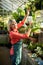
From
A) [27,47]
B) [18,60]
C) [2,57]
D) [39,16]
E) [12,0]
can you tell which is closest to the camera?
[18,60]

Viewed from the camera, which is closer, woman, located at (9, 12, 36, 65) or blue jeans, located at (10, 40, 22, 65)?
woman, located at (9, 12, 36, 65)

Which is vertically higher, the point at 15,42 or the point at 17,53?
the point at 15,42

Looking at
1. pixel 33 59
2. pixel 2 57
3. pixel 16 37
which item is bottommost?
pixel 2 57

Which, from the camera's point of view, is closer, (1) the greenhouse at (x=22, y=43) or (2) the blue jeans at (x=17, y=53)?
(1) the greenhouse at (x=22, y=43)

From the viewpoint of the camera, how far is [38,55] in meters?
5.05

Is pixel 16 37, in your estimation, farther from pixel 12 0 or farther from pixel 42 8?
pixel 12 0

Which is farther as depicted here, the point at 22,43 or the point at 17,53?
the point at 22,43

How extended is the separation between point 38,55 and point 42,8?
2561mm

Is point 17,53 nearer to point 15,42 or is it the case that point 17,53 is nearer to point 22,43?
point 15,42

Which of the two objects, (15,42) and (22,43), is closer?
(15,42)

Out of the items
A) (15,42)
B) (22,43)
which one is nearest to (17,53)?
(15,42)

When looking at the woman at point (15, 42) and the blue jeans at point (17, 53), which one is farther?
the blue jeans at point (17, 53)

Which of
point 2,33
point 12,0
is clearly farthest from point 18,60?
point 12,0

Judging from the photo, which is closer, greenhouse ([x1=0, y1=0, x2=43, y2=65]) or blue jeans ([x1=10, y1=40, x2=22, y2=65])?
greenhouse ([x1=0, y1=0, x2=43, y2=65])
